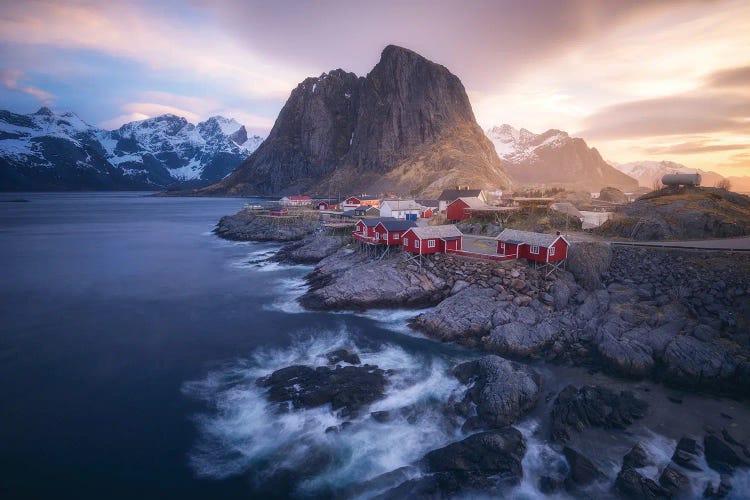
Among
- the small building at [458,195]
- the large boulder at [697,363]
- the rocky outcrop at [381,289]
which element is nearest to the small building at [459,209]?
the small building at [458,195]

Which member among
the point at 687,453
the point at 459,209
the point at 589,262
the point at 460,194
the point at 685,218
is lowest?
the point at 687,453

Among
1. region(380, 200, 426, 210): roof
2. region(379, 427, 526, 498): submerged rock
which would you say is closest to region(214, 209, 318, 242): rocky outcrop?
region(380, 200, 426, 210): roof

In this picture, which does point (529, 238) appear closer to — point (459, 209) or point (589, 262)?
point (589, 262)

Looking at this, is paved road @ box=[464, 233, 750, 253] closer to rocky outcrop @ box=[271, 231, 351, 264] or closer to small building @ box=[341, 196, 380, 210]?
rocky outcrop @ box=[271, 231, 351, 264]

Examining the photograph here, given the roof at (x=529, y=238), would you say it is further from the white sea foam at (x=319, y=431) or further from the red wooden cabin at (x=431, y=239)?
the white sea foam at (x=319, y=431)

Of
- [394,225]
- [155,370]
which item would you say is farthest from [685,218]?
[155,370]

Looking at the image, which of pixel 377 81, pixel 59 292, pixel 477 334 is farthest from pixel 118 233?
pixel 377 81
